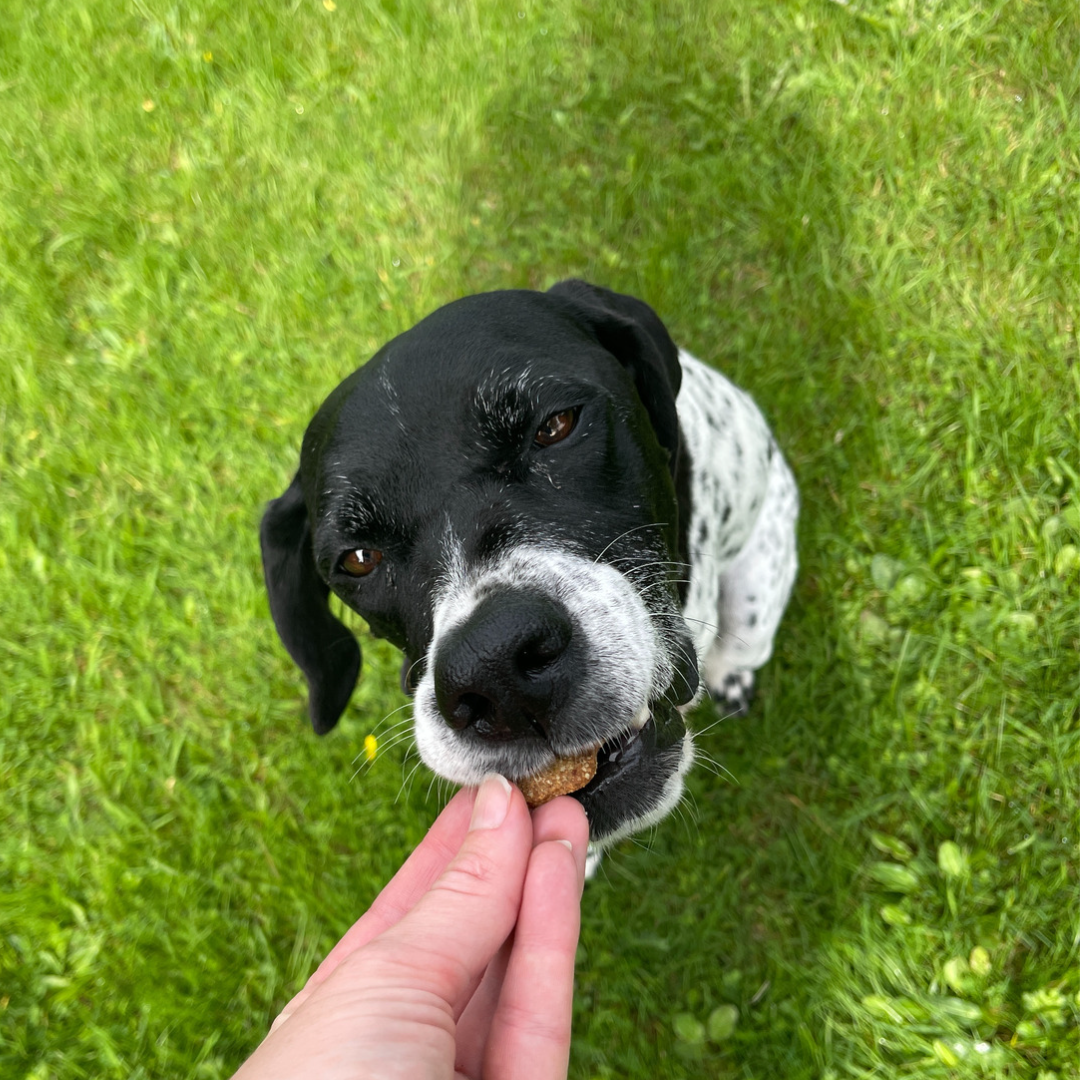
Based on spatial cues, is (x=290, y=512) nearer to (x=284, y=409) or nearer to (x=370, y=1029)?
(x=370, y=1029)

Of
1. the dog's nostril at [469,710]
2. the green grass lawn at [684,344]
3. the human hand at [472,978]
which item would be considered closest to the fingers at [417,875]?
the human hand at [472,978]

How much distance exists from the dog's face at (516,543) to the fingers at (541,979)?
0.26 metres

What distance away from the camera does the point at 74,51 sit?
236 inches

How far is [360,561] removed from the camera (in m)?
2.52

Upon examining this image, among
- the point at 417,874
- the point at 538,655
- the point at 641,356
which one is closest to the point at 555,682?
the point at 538,655

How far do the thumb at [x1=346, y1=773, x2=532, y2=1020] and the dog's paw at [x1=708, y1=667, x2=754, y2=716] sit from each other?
2.05m

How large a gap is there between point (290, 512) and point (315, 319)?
2.52 meters

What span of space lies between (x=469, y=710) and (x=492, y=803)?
27 centimetres

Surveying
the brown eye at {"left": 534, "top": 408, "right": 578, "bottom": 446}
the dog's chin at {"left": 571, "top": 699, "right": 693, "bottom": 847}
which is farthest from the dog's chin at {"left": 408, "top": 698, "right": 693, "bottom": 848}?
the brown eye at {"left": 534, "top": 408, "right": 578, "bottom": 446}

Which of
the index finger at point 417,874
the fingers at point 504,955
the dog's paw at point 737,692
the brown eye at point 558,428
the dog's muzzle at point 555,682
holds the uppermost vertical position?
the brown eye at point 558,428

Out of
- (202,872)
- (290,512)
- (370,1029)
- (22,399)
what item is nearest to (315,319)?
(22,399)

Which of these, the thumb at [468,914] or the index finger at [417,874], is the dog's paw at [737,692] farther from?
the thumb at [468,914]

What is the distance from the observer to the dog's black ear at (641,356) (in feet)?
8.93

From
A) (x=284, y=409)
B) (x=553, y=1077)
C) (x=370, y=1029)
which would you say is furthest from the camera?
(x=284, y=409)
